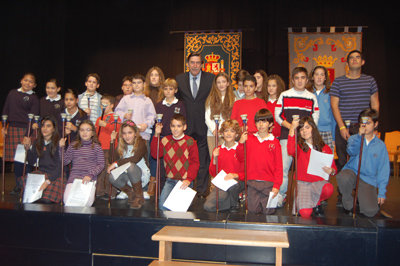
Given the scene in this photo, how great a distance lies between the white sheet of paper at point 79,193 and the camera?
3562mm

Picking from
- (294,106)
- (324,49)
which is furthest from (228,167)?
(324,49)

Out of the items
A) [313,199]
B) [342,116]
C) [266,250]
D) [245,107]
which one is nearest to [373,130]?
[342,116]

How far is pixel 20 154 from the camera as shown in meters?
4.30

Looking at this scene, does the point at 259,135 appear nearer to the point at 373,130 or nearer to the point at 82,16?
the point at 373,130

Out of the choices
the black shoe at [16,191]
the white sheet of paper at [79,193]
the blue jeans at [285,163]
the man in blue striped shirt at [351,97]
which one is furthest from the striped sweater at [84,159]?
the man in blue striped shirt at [351,97]

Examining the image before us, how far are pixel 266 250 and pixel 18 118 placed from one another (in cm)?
377

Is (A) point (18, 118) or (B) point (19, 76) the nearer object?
(A) point (18, 118)

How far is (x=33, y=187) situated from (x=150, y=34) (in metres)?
5.76

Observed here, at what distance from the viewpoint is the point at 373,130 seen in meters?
3.50

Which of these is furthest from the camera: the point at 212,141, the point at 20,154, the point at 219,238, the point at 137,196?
the point at 20,154

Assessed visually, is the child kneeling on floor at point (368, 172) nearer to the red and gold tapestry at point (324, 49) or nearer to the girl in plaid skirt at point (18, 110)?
the girl in plaid skirt at point (18, 110)

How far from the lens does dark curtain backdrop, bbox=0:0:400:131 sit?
7535 mm

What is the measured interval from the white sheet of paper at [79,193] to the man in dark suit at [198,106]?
131cm

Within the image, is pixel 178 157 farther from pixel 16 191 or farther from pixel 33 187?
pixel 16 191
